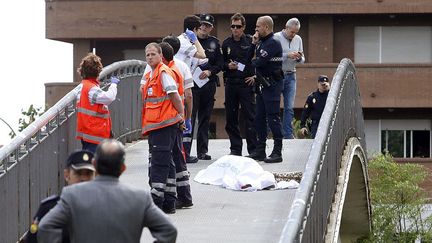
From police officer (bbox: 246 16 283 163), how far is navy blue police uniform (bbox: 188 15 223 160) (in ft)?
1.56

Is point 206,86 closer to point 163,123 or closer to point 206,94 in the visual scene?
point 206,94

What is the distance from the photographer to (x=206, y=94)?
17719 mm

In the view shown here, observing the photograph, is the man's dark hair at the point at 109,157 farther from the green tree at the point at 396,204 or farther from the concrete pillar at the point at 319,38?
the concrete pillar at the point at 319,38

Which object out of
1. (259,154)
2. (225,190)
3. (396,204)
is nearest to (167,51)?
(225,190)

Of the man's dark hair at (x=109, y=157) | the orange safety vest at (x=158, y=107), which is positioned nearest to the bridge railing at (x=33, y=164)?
the orange safety vest at (x=158, y=107)

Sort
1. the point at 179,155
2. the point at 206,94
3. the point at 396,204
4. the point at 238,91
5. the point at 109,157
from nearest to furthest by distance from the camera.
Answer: the point at 109,157 < the point at 179,155 < the point at 238,91 < the point at 206,94 < the point at 396,204

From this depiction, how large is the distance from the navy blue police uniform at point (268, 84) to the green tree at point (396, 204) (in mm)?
13413

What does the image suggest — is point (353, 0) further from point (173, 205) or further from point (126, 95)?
point (173, 205)

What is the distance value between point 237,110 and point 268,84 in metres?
1.15

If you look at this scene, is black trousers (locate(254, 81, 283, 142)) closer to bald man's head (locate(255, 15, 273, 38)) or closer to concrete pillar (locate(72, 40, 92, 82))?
bald man's head (locate(255, 15, 273, 38))

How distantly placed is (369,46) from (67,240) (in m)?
38.1

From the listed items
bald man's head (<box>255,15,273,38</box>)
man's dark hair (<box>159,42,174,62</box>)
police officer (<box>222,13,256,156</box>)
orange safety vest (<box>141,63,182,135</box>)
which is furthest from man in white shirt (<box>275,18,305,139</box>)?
orange safety vest (<box>141,63,182,135</box>)

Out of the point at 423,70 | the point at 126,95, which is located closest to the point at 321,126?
the point at 126,95

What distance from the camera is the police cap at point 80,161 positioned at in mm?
8688
